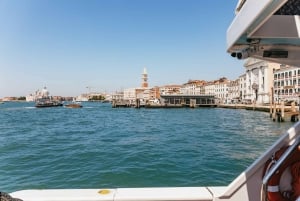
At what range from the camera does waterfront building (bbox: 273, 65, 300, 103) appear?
60.5 m

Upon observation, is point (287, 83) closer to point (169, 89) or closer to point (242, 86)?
point (242, 86)

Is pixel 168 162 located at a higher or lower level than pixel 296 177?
lower

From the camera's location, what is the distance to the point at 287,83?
64688mm

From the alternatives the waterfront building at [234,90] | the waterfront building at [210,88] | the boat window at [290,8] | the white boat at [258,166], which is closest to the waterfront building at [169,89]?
the waterfront building at [210,88]

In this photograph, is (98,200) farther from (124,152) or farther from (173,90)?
(173,90)

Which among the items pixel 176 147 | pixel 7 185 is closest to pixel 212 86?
pixel 176 147

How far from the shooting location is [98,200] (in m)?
2.73

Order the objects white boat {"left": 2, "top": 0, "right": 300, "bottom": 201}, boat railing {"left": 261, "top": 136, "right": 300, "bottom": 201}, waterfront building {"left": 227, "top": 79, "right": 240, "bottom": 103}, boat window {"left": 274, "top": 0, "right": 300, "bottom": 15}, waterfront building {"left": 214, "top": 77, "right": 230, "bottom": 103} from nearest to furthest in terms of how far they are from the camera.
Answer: boat window {"left": 274, "top": 0, "right": 300, "bottom": 15}
white boat {"left": 2, "top": 0, "right": 300, "bottom": 201}
boat railing {"left": 261, "top": 136, "right": 300, "bottom": 201}
waterfront building {"left": 227, "top": 79, "right": 240, "bottom": 103}
waterfront building {"left": 214, "top": 77, "right": 230, "bottom": 103}

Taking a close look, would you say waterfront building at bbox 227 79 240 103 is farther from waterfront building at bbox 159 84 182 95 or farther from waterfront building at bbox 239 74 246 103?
waterfront building at bbox 159 84 182 95

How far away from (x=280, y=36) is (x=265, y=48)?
385 mm

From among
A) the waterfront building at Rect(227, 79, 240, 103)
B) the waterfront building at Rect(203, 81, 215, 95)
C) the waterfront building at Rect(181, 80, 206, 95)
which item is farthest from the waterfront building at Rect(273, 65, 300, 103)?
the waterfront building at Rect(181, 80, 206, 95)

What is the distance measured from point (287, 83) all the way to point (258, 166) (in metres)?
70.9

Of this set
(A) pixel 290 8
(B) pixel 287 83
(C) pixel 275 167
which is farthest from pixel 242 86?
(A) pixel 290 8

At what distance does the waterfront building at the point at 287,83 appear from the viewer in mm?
60531
